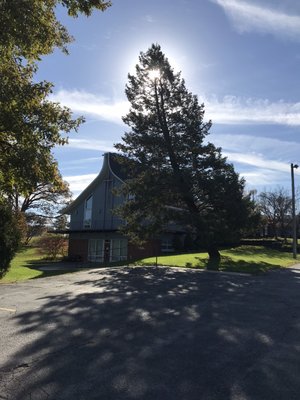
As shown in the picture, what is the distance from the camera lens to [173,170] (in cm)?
2581

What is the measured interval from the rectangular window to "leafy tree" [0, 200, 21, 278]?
20.7 metres

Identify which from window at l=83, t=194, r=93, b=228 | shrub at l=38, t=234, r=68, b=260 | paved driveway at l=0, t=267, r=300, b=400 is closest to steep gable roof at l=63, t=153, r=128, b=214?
window at l=83, t=194, r=93, b=228

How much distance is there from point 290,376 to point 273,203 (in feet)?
214

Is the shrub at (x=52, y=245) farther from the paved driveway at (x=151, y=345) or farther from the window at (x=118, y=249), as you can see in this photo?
the paved driveway at (x=151, y=345)

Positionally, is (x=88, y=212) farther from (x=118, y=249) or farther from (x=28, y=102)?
(x=28, y=102)

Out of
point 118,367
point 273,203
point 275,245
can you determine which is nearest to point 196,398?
point 118,367

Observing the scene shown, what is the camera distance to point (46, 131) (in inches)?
413

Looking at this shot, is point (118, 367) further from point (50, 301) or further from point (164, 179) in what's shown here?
point (164, 179)

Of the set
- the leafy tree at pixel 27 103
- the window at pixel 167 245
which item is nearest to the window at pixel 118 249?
the window at pixel 167 245

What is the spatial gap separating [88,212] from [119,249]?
6.16 metres

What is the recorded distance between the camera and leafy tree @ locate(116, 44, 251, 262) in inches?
952

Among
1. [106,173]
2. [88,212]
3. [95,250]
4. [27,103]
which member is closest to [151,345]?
[27,103]

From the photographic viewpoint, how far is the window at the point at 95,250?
1582 inches

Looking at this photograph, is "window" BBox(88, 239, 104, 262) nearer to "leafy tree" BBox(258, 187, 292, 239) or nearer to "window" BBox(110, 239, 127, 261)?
"window" BBox(110, 239, 127, 261)
